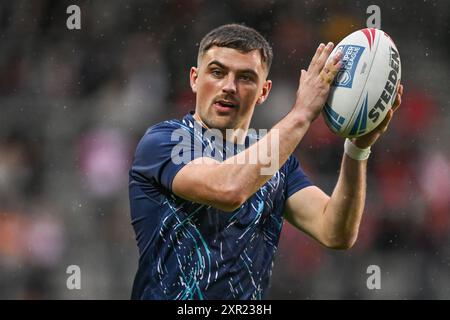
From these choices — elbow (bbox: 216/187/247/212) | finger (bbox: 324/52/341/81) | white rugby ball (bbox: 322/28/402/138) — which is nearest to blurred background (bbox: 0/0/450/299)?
white rugby ball (bbox: 322/28/402/138)

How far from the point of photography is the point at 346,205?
404 centimetres

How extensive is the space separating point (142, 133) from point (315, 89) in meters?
4.54

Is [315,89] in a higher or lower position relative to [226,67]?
lower

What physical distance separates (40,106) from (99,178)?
964mm

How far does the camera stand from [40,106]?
7.97 meters

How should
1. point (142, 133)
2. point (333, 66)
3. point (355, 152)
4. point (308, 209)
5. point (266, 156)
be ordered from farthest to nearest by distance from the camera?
point (142, 133), point (308, 209), point (355, 152), point (333, 66), point (266, 156)

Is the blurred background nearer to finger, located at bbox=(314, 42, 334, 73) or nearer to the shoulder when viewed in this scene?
the shoulder

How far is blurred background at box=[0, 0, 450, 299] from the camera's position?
7410 millimetres

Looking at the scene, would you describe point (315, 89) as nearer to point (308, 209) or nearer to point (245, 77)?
point (245, 77)

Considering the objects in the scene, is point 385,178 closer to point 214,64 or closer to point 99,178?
point 99,178

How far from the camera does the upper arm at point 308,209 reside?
164 inches

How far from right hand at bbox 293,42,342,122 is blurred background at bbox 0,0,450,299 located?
3.85 meters

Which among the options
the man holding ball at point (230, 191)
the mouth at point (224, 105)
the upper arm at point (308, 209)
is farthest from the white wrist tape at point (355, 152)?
the mouth at point (224, 105)

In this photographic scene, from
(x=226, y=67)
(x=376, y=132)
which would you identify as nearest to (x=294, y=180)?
(x=376, y=132)
